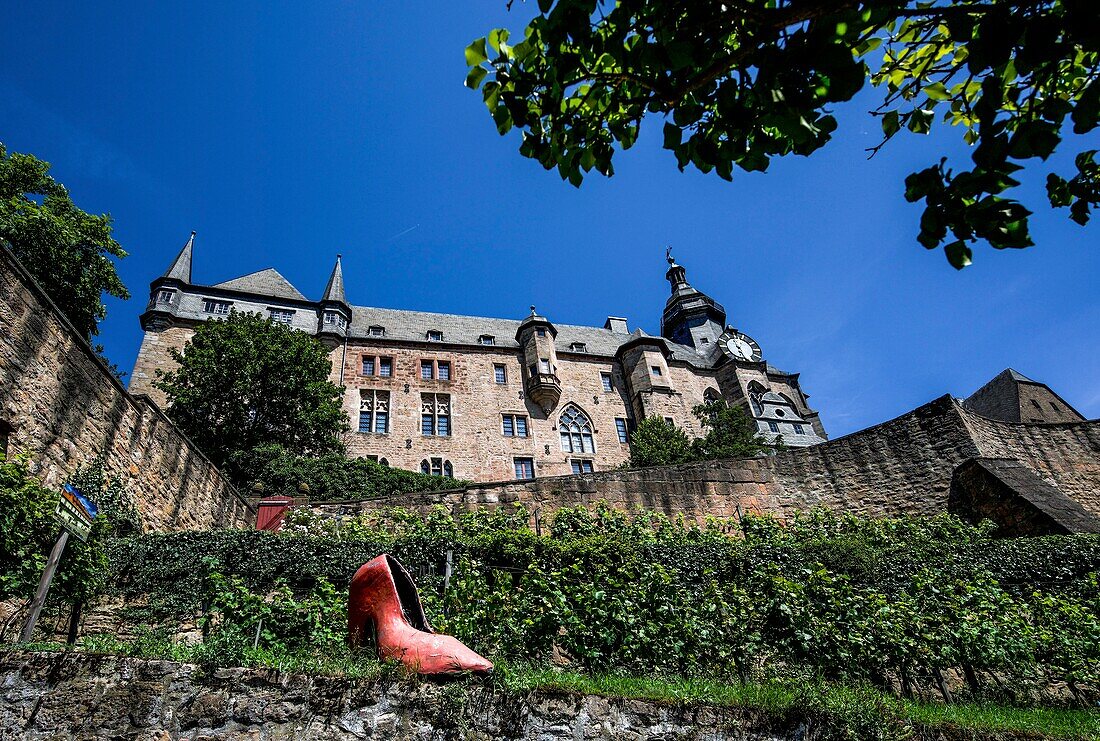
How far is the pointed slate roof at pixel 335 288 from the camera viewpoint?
36375 millimetres

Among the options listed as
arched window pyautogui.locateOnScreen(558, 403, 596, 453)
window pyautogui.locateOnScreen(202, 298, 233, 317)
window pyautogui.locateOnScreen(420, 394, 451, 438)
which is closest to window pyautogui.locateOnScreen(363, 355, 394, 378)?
window pyautogui.locateOnScreen(420, 394, 451, 438)

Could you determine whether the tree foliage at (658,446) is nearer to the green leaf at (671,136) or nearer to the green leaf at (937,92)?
the green leaf at (937,92)

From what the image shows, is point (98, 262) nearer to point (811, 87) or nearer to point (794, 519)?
point (794, 519)

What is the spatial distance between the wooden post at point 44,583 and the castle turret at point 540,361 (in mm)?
30679

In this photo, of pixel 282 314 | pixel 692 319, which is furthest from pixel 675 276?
pixel 282 314

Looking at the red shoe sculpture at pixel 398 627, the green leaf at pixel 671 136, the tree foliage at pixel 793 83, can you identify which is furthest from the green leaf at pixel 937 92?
the red shoe sculpture at pixel 398 627

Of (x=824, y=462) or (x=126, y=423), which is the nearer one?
(x=126, y=423)

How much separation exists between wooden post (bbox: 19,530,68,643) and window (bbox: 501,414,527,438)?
2931cm

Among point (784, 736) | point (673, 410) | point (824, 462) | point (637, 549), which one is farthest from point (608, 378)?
point (784, 736)

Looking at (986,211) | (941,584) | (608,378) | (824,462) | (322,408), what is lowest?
(941,584)

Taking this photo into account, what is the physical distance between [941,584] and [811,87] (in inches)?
301

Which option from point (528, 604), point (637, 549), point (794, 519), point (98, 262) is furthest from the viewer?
point (98, 262)

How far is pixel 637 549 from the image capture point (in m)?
8.77

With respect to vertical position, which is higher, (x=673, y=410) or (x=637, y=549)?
(x=673, y=410)
